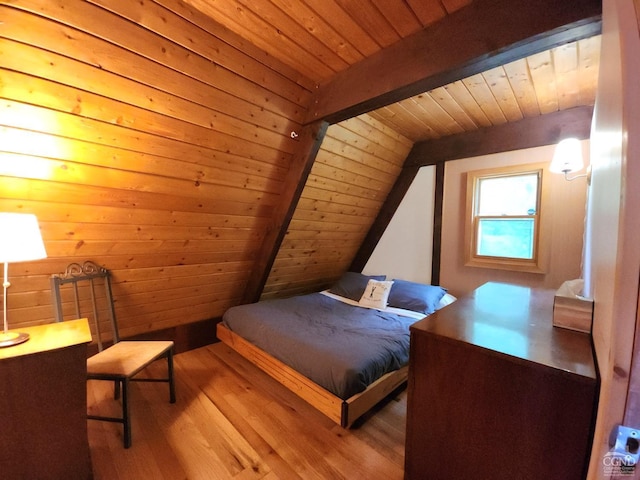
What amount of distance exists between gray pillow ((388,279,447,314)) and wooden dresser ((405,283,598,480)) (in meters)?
1.51

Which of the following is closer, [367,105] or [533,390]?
[533,390]

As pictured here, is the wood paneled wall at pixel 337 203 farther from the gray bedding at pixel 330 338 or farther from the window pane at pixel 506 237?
the window pane at pixel 506 237

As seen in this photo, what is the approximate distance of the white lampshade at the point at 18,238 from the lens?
124 cm

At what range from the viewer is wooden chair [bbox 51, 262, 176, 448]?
1627mm

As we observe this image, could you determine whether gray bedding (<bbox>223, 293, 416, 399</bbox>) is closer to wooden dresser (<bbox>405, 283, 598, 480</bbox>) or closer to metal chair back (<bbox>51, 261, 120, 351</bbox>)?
wooden dresser (<bbox>405, 283, 598, 480</bbox>)

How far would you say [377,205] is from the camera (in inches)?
143

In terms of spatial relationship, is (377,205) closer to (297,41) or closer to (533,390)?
(297,41)

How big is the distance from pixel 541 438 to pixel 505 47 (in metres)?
1.53

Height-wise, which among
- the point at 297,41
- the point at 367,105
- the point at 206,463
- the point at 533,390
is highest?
the point at 297,41

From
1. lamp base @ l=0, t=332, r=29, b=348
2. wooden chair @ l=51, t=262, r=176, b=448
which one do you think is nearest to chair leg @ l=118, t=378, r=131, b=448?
wooden chair @ l=51, t=262, r=176, b=448

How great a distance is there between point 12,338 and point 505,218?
12.3ft

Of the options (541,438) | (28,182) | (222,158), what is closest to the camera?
(541,438)

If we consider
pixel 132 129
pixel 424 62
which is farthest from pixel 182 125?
pixel 424 62

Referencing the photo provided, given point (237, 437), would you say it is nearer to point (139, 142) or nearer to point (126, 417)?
point (126, 417)
